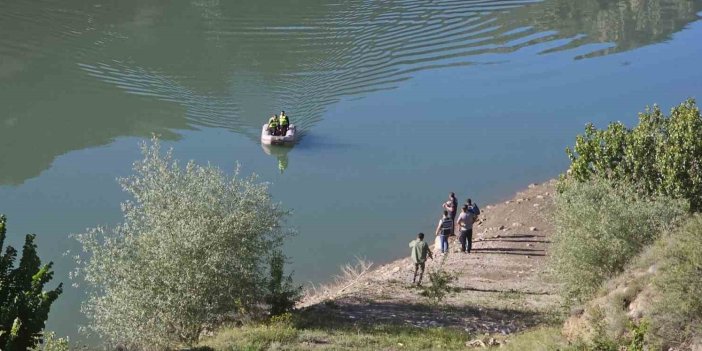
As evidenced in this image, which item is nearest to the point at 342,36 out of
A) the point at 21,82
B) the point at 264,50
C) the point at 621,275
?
the point at 264,50

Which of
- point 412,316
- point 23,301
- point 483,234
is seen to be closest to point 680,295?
point 412,316

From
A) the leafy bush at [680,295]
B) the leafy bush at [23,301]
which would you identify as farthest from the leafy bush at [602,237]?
the leafy bush at [23,301]

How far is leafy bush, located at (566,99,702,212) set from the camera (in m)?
17.7

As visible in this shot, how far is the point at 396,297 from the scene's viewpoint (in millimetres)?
18766

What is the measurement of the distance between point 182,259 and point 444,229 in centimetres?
896

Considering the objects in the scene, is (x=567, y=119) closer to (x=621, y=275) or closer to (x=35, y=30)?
(x=621, y=275)

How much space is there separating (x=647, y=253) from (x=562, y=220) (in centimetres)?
329

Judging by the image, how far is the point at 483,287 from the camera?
782 inches

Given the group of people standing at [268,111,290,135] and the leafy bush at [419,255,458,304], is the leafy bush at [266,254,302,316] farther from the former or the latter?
the group of people standing at [268,111,290,135]

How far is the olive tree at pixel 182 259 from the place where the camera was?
15.3m

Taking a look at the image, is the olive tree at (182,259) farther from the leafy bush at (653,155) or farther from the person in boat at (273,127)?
the person in boat at (273,127)

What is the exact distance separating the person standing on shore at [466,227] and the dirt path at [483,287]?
0.28 meters

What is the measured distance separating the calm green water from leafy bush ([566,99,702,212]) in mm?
8574

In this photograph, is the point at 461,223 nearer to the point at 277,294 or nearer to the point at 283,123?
the point at 277,294
